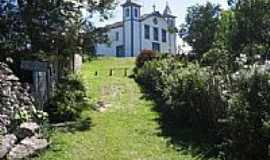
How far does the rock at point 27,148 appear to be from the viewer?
1170 centimetres

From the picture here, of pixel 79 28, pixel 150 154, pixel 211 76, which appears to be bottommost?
pixel 150 154

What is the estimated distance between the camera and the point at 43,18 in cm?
1975

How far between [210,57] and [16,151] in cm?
1342

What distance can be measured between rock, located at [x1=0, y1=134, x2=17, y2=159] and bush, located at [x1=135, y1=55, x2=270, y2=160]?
4551mm

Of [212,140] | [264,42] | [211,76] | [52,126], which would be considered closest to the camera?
[212,140]

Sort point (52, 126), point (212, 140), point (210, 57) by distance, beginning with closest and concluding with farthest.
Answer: point (212, 140) → point (52, 126) → point (210, 57)

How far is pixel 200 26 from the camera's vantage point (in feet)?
151

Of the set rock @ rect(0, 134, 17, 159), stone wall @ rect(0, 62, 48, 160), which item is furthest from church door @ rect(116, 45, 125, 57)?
rock @ rect(0, 134, 17, 159)

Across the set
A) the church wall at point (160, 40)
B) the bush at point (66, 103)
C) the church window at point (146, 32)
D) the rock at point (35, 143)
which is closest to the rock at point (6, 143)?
the rock at point (35, 143)

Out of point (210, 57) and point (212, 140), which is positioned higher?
point (210, 57)

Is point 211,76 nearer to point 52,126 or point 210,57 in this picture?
point 52,126

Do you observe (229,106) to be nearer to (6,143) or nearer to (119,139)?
(119,139)

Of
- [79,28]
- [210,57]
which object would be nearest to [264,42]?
[210,57]

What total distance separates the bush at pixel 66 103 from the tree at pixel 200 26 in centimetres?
2289
